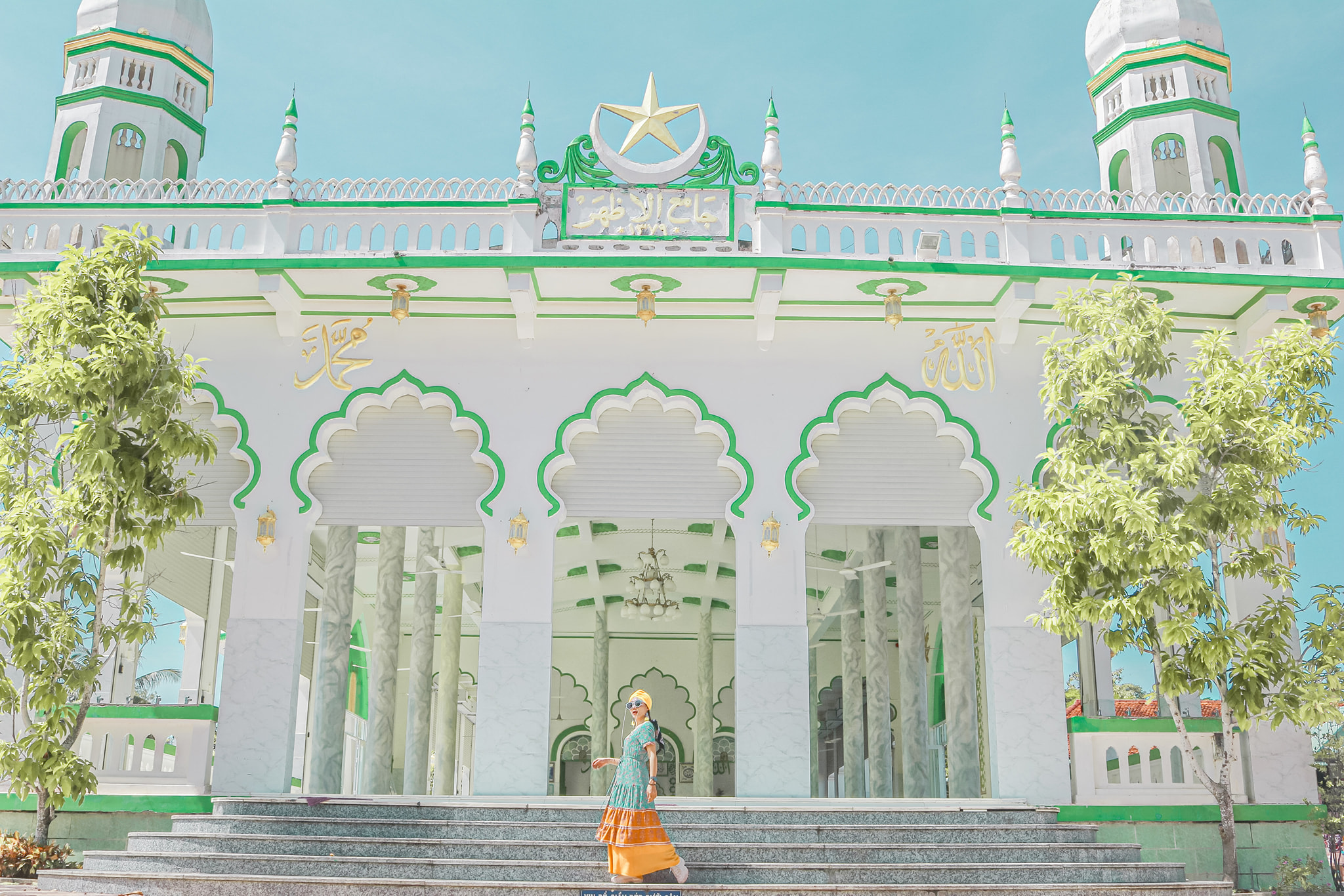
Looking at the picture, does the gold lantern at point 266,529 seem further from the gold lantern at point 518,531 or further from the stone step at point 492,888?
the stone step at point 492,888

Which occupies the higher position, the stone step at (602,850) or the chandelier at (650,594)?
the chandelier at (650,594)

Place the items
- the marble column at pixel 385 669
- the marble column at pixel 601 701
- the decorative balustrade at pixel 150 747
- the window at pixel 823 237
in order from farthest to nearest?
the marble column at pixel 601 701, the marble column at pixel 385 669, the window at pixel 823 237, the decorative balustrade at pixel 150 747

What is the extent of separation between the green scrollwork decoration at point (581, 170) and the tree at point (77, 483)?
11.8 feet

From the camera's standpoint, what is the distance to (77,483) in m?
8.10

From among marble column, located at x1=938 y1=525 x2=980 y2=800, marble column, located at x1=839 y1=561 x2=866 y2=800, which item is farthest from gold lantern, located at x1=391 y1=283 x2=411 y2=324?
marble column, located at x1=839 y1=561 x2=866 y2=800

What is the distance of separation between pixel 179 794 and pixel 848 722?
9545 mm

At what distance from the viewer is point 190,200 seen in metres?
10.4

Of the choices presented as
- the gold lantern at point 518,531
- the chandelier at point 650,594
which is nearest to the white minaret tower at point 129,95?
the gold lantern at point 518,531

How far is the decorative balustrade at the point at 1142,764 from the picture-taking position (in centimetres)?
977

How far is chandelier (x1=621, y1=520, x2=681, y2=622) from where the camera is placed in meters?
16.4

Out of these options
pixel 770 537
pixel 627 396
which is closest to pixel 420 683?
pixel 627 396

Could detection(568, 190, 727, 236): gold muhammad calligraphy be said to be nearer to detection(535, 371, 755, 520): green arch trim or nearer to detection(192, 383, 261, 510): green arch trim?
detection(535, 371, 755, 520): green arch trim

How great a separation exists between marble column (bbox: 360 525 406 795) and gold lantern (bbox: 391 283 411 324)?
158 inches

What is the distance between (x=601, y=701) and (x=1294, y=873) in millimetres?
12544
